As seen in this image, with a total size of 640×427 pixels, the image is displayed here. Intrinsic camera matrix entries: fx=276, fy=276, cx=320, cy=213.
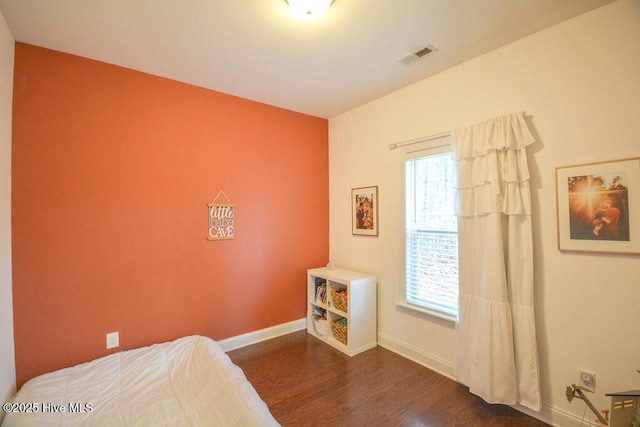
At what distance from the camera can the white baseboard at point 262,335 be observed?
2.79 meters

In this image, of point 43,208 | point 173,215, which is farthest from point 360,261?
point 43,208

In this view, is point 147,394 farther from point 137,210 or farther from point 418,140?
point 418,140

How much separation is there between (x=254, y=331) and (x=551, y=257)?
2684mm

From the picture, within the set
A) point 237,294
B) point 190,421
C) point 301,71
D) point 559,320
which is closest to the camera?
point 190,421

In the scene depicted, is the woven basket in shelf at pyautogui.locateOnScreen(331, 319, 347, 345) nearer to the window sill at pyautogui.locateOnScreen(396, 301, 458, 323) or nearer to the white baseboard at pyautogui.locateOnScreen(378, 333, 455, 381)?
the white baseboard at pyautogui.locateOnScreen(378, 333, 455, 381)

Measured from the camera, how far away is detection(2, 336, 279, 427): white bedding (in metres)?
1.42

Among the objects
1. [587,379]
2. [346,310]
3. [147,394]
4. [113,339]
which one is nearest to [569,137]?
[587,379]

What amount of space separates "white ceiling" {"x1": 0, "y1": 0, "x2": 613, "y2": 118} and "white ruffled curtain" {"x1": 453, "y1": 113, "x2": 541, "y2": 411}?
62 centimetres

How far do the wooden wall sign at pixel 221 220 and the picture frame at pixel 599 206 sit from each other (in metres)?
2.65

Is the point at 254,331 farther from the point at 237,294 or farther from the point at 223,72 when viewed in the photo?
the point at 223,72

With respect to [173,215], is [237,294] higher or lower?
lower

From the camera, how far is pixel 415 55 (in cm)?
213

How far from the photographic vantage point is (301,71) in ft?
7.75

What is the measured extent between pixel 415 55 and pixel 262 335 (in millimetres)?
3014
